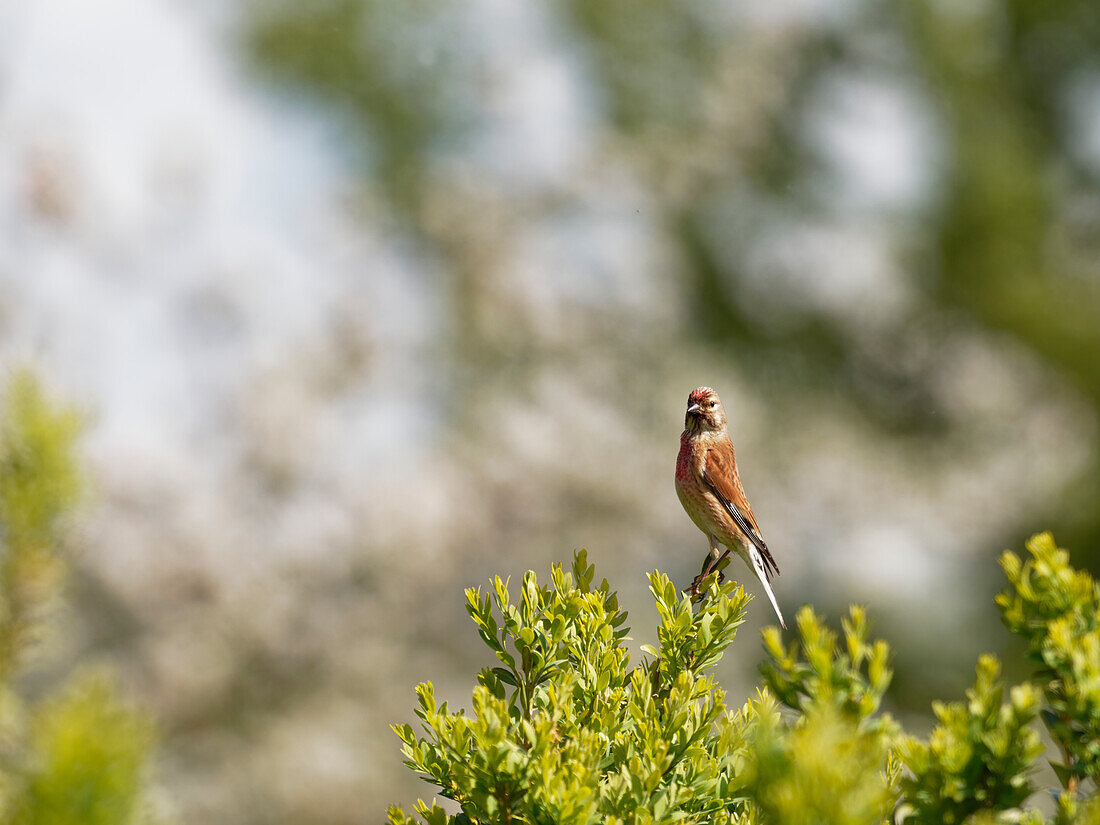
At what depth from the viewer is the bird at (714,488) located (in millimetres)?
2793

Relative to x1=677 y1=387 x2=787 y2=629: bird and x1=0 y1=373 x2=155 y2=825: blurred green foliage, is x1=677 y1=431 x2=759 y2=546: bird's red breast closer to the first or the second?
x1=677 y1=387 x2=787 y2=629: bird

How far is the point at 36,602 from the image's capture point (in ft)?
3.21

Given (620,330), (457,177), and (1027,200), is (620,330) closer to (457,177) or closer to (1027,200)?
(457,177)

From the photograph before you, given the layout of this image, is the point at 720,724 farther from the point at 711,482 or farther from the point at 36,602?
the point at 711,482

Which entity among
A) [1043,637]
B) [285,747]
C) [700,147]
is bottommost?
[1043,637]

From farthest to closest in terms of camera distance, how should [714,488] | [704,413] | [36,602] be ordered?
[704,413] → [714,488] → [36,602]

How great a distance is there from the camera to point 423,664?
749 cm

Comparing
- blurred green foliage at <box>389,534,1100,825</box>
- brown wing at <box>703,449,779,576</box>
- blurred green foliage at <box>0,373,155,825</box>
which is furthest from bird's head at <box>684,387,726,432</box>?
blurred green foliage at <box>0,373,155,825</box>

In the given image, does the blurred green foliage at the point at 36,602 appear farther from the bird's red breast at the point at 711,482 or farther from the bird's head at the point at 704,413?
the bird's head at the point at 704,413

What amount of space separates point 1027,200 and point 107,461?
789 centimetres

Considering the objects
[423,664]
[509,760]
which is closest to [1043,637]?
[509,760]

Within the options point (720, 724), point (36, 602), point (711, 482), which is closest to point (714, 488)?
point (711, 482)

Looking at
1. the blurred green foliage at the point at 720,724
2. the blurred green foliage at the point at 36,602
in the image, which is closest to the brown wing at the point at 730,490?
the blurred green foliage at the point at 720,724

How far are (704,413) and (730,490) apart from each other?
0.89 ft
